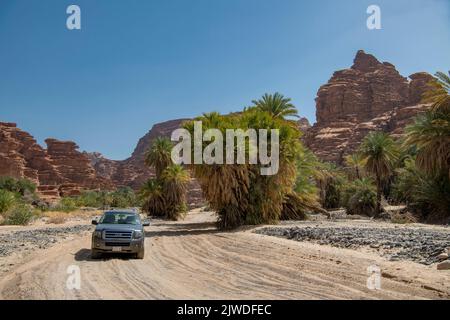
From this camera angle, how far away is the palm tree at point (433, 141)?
30578 mm

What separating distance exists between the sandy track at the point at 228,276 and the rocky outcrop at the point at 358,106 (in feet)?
329

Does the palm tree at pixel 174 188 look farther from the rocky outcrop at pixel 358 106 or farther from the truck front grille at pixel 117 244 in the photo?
the rocky outcrop at pixel 358 106

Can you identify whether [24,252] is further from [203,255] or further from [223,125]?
[223,125]

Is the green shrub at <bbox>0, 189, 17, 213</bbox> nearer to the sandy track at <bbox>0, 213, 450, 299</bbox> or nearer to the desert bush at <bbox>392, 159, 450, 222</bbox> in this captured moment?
the sandy track at <bbox>0, 213, 450, 299</bbox>

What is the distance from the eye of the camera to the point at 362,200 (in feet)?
149

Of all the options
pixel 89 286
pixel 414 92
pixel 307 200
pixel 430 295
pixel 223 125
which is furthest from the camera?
pixel 414 92

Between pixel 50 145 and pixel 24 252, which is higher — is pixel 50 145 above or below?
above

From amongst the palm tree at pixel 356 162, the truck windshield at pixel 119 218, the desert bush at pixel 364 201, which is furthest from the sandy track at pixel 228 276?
the palm tree at pixel 356 162

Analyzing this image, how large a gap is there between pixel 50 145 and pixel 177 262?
13787 centimetres

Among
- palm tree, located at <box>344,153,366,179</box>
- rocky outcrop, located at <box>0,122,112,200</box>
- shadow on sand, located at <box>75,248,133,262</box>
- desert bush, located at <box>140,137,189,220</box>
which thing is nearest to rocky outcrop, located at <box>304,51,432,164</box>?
palm tree, located at <box>344,153,366,179</box>

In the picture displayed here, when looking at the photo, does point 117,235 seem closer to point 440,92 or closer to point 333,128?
point 440,92

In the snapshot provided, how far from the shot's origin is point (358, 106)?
126250mm

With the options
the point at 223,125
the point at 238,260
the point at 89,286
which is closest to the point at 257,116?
the point at 223,125

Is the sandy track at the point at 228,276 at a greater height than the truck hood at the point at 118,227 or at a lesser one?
lesser
